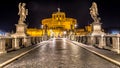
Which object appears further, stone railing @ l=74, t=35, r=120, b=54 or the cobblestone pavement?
stone railing @ l=74, t=35, r=120, b=54

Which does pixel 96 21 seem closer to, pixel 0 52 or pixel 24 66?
pixel 0 52

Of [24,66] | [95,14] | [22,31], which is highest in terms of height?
[95,14]

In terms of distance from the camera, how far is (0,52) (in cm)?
1562

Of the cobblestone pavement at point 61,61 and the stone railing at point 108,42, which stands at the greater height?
the stone railing at point 108,42

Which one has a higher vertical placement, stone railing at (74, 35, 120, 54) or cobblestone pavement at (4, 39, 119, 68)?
stone railing at (74, 35, 120, 54)

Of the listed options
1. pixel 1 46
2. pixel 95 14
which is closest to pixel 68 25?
pixel 95 14

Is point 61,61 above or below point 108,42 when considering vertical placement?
below

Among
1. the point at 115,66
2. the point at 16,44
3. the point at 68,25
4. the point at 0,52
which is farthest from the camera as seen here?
the point at 68,25

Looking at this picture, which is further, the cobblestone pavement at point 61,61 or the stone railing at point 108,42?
the stone railing at point 108,42

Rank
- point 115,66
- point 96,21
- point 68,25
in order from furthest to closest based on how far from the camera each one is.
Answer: point 68,25
point 96,21
point 115,66

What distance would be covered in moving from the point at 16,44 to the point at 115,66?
12.9 m

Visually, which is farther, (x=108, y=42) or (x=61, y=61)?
(x=108, y=42)

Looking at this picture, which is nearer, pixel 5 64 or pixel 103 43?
pixel 5 64

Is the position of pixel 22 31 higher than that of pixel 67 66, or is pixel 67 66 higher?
pixel 22 31
